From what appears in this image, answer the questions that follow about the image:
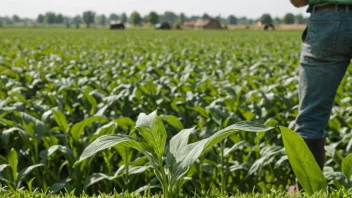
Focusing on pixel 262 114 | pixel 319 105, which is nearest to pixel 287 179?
pixel 262 114

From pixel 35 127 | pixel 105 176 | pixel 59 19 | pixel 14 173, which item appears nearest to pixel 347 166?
pixel 105 176

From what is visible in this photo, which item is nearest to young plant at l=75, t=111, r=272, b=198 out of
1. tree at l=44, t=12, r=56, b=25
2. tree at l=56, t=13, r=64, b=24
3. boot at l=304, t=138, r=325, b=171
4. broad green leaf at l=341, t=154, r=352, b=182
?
broad green leaf at l=341, t=154, r=352, b=182

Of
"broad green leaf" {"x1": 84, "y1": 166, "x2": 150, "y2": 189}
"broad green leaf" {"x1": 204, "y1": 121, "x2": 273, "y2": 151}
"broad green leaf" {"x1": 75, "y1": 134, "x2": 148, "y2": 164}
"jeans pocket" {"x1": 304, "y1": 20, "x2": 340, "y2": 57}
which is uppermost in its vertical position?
"jeans pocket" {"x1": 304, "y1": 20, "x2": 340, "y2": 57}

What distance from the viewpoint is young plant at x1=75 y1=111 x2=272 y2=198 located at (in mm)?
Answer: 1461

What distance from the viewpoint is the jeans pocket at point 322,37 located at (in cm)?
264

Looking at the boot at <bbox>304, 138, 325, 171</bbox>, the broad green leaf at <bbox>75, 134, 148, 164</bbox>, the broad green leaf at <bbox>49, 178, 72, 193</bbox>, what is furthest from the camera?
the broad green leaf at <bbox>49, 178, 72, 193</bbox>

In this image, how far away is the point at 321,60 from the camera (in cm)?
273

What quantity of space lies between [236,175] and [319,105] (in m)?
1.04

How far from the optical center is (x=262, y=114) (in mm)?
4301

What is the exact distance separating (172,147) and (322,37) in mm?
1454

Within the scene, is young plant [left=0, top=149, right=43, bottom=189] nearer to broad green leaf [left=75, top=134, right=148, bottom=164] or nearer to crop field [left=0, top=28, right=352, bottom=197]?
crop field [left=0, top=28, right=352, bottom=197]

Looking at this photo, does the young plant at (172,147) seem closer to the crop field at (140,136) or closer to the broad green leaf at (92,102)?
the crop field at (140,136)

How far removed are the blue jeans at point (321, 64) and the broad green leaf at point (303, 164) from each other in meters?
1.13

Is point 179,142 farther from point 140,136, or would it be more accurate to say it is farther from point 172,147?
point 140,136
